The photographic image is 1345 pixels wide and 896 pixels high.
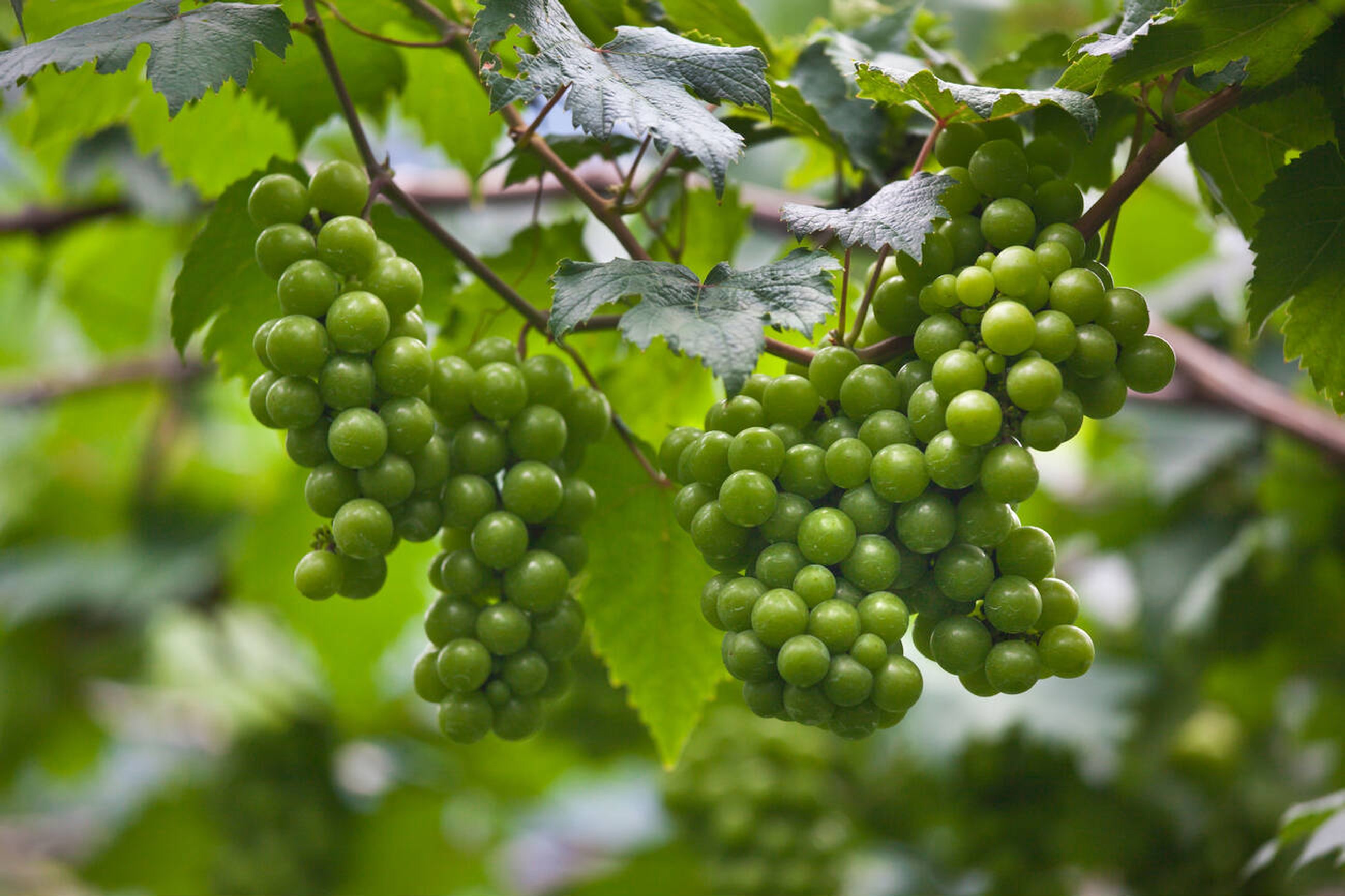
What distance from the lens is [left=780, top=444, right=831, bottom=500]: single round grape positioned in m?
0.50

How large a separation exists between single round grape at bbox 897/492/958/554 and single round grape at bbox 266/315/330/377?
29 cm

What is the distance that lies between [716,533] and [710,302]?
0.36 feet

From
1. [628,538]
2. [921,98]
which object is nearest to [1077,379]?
[921,98]

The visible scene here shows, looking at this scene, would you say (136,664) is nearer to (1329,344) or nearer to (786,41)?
(786,41)

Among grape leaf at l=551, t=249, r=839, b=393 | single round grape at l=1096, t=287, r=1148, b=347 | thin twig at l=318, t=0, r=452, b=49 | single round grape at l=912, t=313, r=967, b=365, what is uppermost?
thin twig at l=318, t=0, r=452, b=49

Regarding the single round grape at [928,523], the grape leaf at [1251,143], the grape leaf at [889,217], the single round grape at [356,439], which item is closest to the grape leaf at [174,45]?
the single round grape at [356,439]

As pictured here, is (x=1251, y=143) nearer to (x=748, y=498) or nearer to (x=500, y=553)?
(x=748, y=498)

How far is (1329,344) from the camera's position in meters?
0.54

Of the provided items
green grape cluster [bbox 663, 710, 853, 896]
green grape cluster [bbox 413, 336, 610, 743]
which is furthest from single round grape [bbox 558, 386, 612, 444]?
green grape cluster [bbox 663, 710, 853, 896]

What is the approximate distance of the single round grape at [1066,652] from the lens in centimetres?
47

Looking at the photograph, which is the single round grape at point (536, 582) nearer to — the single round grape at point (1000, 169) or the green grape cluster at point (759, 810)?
the single round grape at point (1000, 169)

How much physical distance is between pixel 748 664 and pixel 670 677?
214 mm

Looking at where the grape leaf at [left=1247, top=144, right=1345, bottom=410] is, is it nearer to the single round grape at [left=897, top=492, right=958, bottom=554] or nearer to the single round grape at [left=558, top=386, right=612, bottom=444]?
the single round grape at [left=897, top=492, right=958, bottom=554]

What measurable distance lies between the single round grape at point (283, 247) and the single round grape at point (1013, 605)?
37 centimetres
